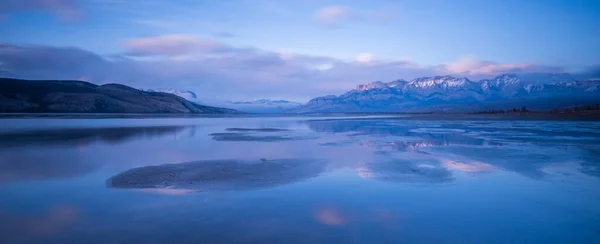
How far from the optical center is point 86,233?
7082 millimetres

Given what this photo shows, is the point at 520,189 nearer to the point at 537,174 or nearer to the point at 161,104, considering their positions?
the point at 537,174

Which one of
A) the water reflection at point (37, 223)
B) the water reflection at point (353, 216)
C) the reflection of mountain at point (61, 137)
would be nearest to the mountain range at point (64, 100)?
the reflection of mountain at point (61, 137)

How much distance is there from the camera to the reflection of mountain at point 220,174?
11.6 metres

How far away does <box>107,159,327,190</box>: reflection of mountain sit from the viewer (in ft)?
38.0

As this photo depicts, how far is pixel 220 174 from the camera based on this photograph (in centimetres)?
1337

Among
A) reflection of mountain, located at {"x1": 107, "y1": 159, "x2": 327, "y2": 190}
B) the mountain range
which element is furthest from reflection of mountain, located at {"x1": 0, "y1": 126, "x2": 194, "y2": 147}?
the mountain range

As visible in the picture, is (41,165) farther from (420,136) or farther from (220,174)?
(420,136)

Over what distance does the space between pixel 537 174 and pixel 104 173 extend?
1599cm

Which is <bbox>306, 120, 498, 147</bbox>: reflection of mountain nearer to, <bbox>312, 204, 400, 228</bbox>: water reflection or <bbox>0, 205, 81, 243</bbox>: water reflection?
<bbox>312, 204, 400, 228</bbox>: water reflection

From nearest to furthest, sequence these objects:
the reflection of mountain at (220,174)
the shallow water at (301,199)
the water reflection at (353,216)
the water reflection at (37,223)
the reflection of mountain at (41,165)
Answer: the water reflection at (37,223)
the shallow water at (301,199)
the water reflection at (353,216)
the reflection of mountain at (220,174)
the reflection of mountain at (41,165)

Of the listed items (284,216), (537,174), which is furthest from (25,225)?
(537,174)

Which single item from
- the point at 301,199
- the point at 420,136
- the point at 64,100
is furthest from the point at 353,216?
the point at 64,100

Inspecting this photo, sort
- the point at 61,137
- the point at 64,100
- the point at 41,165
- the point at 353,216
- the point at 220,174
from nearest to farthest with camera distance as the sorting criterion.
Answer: the point at 353,216 → the point at 220,174 → the point at 41,165 → the point at 61,137 → the point at 64,100

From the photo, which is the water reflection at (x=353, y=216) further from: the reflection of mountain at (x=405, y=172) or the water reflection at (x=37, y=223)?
the water reflection at (x=37, y=223)
